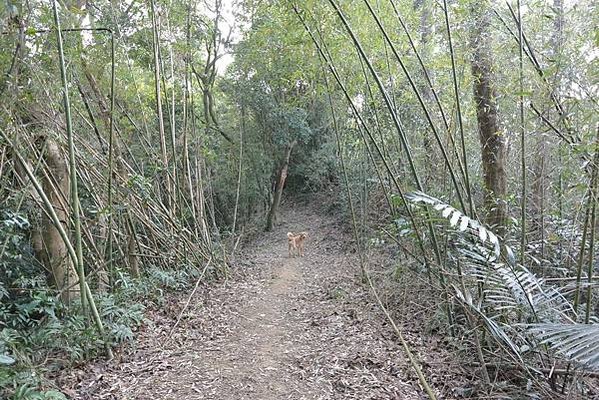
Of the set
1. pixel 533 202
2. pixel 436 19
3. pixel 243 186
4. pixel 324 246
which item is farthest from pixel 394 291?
pixel 243 186

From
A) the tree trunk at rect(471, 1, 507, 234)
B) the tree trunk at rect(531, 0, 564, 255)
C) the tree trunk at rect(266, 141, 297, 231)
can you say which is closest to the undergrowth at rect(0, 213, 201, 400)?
the tree trunk at rect(471, 1, 507, 234)

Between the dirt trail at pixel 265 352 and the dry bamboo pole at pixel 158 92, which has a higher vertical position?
the dry bamboo pole at pixel 158 92

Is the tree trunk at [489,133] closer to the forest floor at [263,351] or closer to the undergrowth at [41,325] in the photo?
the forest floor at [263,351]

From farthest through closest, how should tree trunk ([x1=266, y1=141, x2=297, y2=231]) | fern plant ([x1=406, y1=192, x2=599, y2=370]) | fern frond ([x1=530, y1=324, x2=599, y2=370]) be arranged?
tree trunk ([x1=266, y1=141, x2=297, y2=231]) → fern plant ([x1=406, y1=192, x2=599, y2=370]) → fern frond ([x1=530, y1=324, x2=599, y2=370])

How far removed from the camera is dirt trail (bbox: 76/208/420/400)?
273cm

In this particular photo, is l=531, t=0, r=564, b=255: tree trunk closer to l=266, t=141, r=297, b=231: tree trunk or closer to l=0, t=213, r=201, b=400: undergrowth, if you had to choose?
l=0, t=213, r=201, b=400: undergrowth

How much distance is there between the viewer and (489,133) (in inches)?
160

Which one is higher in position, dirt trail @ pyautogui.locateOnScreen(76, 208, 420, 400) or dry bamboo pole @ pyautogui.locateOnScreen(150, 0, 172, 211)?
dry bamboo pole @ pyautogui.locateOnScreen(150, 0, 172, 211)

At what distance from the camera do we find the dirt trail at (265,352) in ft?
8.95

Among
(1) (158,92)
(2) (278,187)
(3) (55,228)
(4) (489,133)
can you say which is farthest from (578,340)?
(2) (278,187)

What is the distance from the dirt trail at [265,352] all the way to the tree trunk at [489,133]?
1.45m

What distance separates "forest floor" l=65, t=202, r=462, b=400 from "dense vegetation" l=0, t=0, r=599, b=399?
26cm

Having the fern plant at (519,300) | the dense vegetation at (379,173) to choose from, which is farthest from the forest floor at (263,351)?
the fern plant at (519,300)

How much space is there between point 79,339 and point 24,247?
1.51 metres
